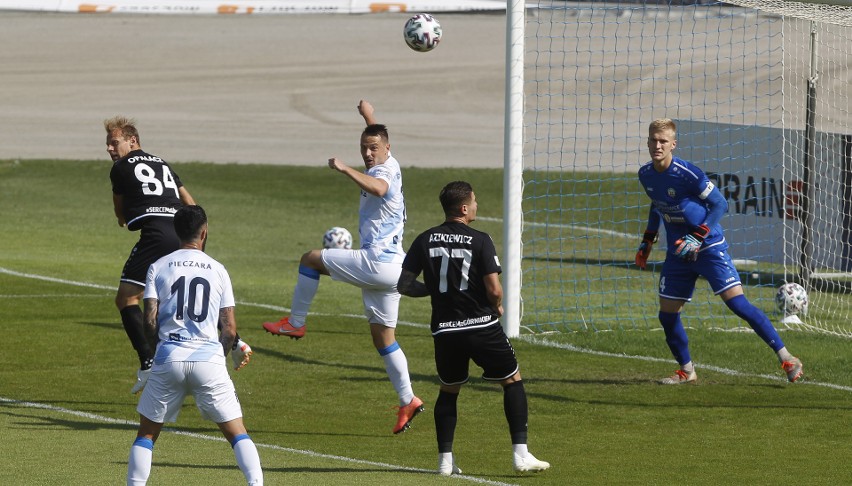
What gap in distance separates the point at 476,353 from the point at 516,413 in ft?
1.62

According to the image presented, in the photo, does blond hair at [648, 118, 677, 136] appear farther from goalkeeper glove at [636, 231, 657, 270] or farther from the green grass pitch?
the green grass pitch

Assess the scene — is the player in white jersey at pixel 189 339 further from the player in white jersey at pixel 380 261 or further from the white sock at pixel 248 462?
the player in white jersey at pixel 380 261

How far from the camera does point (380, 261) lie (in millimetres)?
11367

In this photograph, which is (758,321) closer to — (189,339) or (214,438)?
(214,438)

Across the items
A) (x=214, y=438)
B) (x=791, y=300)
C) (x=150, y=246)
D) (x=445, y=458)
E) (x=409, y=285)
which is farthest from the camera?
(x=791, y=300)

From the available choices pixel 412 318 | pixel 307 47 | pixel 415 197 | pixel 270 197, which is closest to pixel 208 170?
pixel 270 197

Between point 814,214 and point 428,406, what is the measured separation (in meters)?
9.43

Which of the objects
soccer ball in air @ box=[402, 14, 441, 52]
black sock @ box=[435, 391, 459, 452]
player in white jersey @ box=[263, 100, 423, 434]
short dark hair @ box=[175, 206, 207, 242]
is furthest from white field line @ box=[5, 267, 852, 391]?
short dark hair @ box=[175, 206, 207, 242]

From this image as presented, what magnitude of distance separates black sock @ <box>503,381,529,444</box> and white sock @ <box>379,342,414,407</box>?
71.3 inches

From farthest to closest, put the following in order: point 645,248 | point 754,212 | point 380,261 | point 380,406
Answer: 1. point 754,212
2. point 645,248
3. point 380,406
4. point 380,261

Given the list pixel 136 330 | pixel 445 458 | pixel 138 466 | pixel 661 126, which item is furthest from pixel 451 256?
pixel 136 330

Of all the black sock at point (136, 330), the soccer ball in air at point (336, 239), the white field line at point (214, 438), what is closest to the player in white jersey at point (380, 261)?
the white field line at point (214, 438)

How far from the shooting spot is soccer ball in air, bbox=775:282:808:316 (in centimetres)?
1641

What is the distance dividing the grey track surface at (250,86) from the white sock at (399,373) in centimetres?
2293
